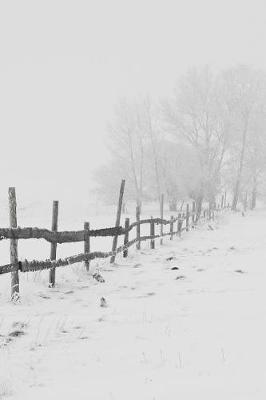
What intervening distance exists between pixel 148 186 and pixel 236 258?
30.1 meters

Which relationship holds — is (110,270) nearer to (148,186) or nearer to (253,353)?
(253,353)

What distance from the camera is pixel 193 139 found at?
1335 inches

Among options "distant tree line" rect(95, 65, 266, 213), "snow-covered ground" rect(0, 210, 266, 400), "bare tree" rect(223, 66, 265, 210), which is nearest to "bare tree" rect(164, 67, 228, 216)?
"distant tree line" rect(95, 65, 266, 213)

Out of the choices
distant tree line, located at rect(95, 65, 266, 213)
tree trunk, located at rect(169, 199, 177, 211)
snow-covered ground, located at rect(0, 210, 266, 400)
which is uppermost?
distant tree line, located at rect(95, 65, 266, 213)

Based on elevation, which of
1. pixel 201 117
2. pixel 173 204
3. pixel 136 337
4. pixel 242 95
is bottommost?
pixel 173 204

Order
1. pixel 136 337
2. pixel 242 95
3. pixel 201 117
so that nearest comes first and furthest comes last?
Result: pixel 136 337, pixel 201 117, pixel 242 95

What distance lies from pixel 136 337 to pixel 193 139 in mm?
29931

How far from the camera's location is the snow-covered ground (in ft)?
11.9

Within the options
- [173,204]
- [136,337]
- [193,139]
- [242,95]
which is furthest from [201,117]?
[136,337]

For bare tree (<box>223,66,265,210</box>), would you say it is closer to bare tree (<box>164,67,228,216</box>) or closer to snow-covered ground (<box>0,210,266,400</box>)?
bare tree (<box>164,67,228,216</box>)

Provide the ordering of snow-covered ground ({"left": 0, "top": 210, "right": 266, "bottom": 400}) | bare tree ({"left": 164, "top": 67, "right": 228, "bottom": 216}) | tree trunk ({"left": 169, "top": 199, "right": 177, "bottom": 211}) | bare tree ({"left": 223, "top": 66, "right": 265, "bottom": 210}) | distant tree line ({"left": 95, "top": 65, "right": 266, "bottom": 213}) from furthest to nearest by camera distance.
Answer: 1. tree trunk ({"left": 169, "top": 199, "right": 177, "bottom": 211})
2. bare tree ({"left": 223, "top": 66, "right": 265, "bottom": 210})
3. distant tree line ({"left": 95, "top": 65, "right": 266, "bottom": 213})
4. bare tree ({"left": 164, "top": 67, "right": 228, "bottom": 216})
5. snow-covered ground ({"left": 0, "top": 210, "right": 266, "bottom": 400})

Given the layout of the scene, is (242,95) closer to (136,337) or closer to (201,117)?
(201,117)

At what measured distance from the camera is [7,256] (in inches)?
486

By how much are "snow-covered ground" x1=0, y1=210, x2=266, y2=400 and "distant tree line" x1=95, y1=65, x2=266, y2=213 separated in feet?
77.5
